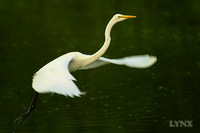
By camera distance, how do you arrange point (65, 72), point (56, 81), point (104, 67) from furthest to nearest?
point (104, 67), point (65, 72), point (56, 81)

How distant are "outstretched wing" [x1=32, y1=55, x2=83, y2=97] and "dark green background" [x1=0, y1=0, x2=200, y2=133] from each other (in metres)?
2.30

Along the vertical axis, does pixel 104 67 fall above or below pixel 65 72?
below

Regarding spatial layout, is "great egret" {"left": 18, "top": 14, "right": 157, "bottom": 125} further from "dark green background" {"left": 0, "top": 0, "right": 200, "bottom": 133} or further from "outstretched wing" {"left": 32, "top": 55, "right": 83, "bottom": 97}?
"dark green background" {"left": 0, "top": 0, "right": 200, "bottom": 133}

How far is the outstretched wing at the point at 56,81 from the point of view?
7.15 metres

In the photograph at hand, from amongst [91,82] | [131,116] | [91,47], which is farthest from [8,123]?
[91,47]

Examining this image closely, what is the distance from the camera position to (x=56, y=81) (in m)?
7.65

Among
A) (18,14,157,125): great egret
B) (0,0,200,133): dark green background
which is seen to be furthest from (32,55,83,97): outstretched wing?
(0,0,200,133): dark green background

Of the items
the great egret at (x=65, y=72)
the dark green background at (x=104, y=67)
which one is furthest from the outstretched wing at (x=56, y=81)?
the dark green background at (x=104, y=67)

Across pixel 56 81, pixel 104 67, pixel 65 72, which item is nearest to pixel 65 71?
pixel 65 72

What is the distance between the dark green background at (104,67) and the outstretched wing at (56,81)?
2299mm

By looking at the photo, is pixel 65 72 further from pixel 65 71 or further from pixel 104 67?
pixel 104 67

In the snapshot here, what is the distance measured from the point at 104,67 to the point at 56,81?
30.7 feet

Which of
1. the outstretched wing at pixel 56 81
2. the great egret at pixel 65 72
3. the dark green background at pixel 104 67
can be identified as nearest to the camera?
the outstretched wing at pixel 56 81

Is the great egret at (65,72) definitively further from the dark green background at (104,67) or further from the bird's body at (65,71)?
the dark green background at (104,67)
